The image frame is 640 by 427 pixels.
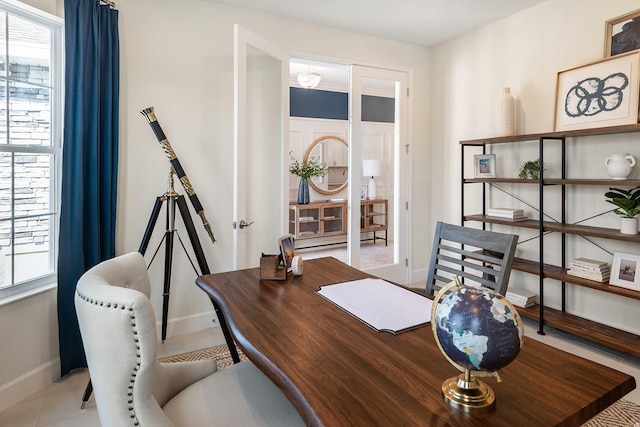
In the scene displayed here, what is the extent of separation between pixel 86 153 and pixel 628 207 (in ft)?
11.8

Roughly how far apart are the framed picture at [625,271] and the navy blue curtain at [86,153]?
3505 millimetres

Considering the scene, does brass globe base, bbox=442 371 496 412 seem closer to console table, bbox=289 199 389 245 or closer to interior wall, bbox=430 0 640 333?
interior wall, bbox=430 0 640 333

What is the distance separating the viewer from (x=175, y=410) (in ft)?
4.02

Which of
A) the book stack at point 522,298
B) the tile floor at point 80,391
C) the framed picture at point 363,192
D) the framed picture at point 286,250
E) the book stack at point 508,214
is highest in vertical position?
the framed picture at point 363,192

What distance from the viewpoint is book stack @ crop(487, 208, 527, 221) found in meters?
3.24

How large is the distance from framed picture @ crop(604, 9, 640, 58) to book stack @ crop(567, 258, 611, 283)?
59.4 inches

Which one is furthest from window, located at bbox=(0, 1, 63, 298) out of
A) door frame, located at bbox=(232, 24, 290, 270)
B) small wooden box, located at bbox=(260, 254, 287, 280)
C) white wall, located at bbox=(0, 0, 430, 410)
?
small wooden box, located at bbox=(260, 254, 287, 280)

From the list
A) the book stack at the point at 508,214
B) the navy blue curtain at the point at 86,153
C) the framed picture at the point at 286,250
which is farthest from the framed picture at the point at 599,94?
the navy blue curtain at the point at 86,153

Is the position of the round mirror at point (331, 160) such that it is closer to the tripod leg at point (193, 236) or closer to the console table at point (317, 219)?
the console table at point (317, 219)

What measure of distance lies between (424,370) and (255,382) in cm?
68

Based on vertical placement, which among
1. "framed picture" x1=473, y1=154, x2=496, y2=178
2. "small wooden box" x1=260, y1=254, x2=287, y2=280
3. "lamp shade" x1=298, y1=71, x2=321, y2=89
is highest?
"lamp shade" x1=298, y1=71, x2=321, y2=89

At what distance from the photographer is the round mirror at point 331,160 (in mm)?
6480

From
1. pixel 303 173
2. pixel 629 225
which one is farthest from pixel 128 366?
pixel 303 173

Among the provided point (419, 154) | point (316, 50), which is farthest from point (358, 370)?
point (419, 154)
